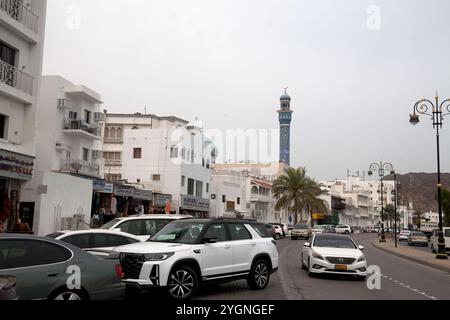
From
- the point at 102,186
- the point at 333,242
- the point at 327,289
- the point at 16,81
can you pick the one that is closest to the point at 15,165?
the point at 16,81

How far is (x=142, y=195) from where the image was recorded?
41062mm

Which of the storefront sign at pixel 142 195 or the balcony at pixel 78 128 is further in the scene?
the storefront sign at pixel 142 195

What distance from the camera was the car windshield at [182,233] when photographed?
11406 millimetres

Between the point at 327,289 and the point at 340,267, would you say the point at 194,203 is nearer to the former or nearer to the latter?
the point at 340,267

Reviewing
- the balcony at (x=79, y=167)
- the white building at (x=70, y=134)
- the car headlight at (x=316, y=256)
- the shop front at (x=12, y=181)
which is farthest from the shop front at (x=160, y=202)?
the car headlight at (x=316, y=256)

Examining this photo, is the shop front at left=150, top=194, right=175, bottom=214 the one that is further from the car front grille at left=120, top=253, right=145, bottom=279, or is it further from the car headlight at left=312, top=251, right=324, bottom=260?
the car front grille at left=120, top=253, right=145, bottom=279

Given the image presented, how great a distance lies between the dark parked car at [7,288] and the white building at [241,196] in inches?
2107

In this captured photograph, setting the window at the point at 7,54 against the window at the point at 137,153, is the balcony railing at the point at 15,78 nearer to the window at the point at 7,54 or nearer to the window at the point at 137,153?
the window at the point at 7,54

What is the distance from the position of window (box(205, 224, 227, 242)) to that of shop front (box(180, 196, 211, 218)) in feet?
126

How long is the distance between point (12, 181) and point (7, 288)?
19265mm

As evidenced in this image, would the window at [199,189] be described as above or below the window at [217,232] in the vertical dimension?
above

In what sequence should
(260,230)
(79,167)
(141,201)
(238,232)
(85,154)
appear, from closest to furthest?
1. (238,232)
2. (260,230)
3. (79,167)
4. (85,154)
5. (141,201)

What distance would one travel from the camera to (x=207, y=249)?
445 inches
